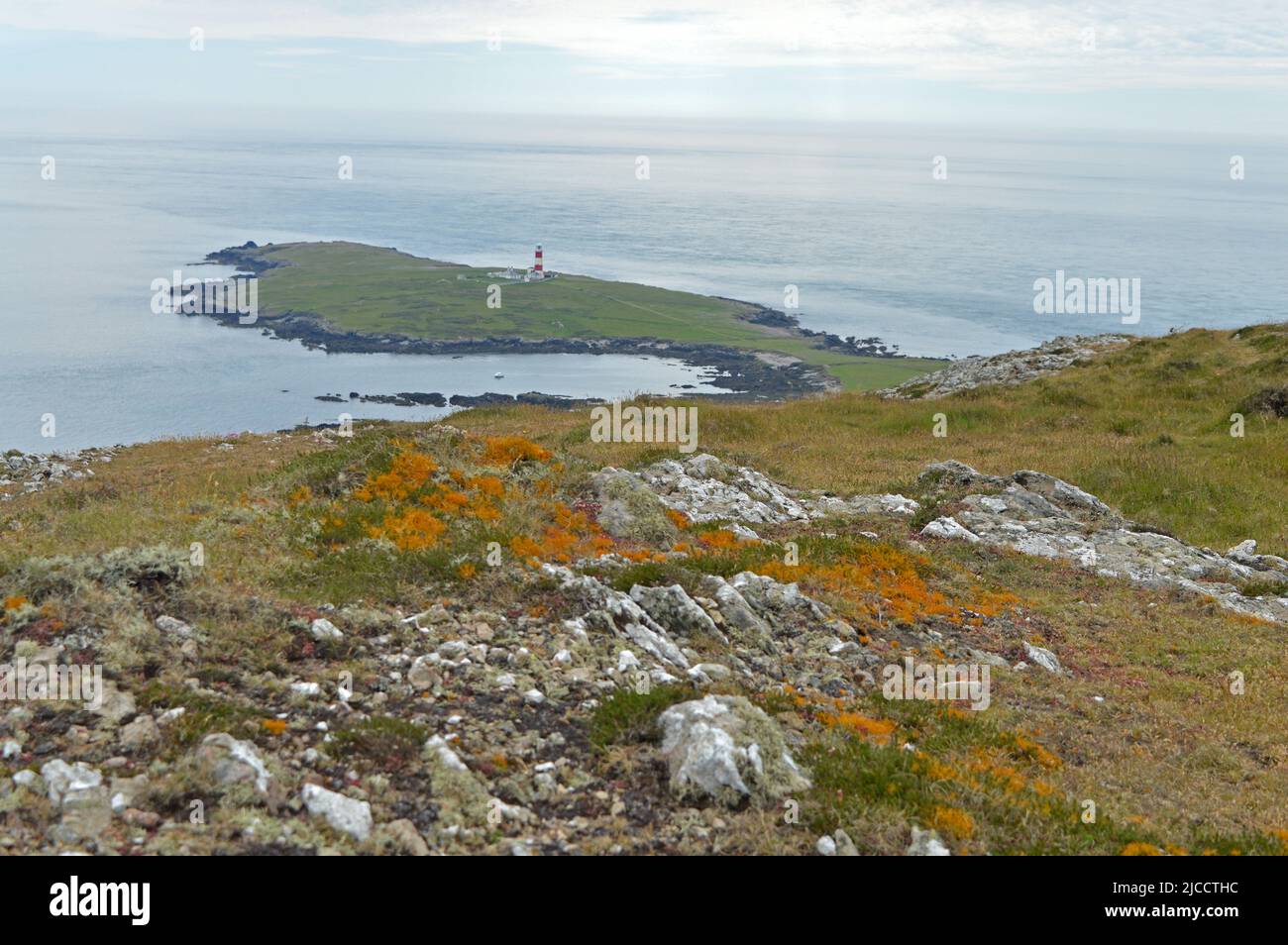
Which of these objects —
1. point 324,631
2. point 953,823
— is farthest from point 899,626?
point 324,631

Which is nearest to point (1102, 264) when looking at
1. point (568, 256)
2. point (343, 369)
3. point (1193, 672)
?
point (568, 256)

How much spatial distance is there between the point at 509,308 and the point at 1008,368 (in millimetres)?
105732

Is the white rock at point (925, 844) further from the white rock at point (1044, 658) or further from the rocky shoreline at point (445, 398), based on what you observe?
the rocky shoreline at point (445, 398)

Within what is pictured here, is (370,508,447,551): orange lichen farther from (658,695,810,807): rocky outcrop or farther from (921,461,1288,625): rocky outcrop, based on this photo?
(921,461,1288,625): rocky outcrop

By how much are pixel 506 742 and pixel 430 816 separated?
1.45 meters

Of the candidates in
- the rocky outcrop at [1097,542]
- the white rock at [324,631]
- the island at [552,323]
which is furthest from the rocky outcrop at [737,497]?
the island at [552,323]

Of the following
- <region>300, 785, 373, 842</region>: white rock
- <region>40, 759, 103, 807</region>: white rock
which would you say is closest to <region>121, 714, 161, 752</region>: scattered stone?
<region>40, 759, 103, 807</region>: white rock

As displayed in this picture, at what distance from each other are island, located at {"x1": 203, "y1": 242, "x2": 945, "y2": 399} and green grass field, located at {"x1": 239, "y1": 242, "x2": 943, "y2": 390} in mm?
201

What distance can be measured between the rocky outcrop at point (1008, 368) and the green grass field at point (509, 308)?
53522mm

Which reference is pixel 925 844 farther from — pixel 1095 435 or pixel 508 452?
pixel 1095 435

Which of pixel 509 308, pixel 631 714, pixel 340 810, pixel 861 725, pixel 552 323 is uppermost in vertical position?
pixel 509 308

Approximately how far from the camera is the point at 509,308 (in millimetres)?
143125

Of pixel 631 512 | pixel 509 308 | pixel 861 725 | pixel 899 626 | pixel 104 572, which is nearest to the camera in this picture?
pixel 861 725

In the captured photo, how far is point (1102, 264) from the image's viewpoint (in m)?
168
